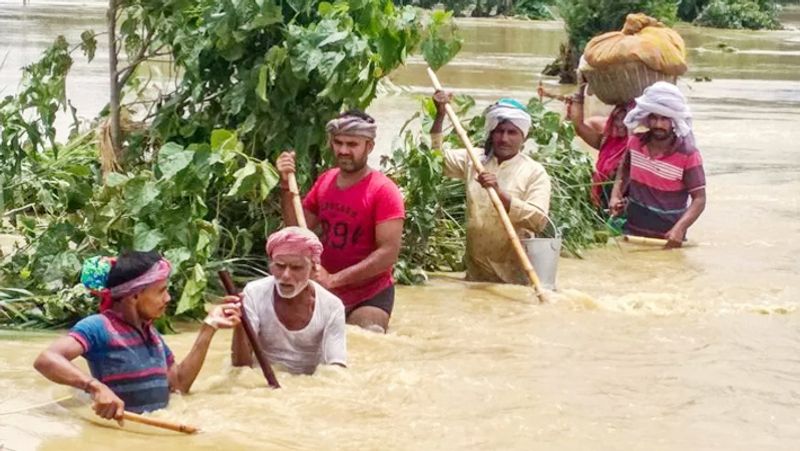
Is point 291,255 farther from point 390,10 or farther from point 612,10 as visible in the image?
point 612,10

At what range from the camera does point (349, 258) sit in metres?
7.42

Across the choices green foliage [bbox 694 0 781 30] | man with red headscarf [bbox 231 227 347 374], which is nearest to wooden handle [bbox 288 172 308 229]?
man with red headscarf [bbox 231 227 347 374]

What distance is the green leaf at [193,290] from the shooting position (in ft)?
23.5

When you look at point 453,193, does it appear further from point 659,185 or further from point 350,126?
point 350,126

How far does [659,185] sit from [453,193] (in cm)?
162

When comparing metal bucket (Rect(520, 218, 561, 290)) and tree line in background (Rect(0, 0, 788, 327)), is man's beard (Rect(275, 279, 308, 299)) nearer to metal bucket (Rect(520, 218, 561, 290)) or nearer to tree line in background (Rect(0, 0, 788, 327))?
tree line in background (Rect(0, 0, 788, 327))

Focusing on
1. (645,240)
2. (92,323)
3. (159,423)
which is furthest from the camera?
(645,240)

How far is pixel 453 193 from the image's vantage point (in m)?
9.67

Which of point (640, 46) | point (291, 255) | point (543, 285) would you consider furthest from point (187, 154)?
point (640, 46)

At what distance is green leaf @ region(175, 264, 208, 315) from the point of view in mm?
7164

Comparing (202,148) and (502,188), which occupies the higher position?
(202,148)

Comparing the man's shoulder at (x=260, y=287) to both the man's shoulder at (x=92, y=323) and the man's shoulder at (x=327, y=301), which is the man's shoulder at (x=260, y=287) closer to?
the man's shoulder at (x=327, y=301)

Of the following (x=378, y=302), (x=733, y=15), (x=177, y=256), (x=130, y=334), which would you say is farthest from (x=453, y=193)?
(x=733, y=15)

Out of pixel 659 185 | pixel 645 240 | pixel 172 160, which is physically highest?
pixel 172 160
